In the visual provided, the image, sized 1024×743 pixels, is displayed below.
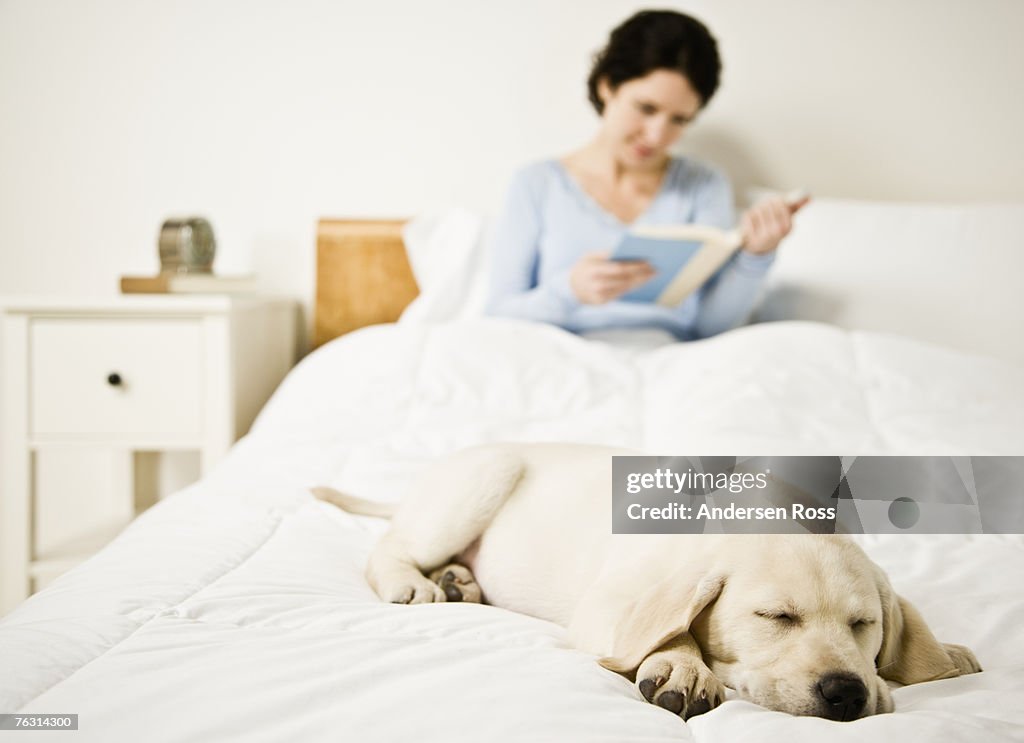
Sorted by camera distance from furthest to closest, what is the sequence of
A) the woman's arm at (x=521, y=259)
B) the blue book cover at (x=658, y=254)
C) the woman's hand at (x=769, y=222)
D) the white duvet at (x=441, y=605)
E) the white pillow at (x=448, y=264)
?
1. the white pillow at (x=448, y=264)
2. the woman's arm at (x=521, y=259)
3. the woman's hand at (x=769, y=222)
4. the blue book cover at (x=658, y=254)
5. the white duvet at (x=441, y=605)

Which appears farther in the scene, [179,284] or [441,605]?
[179,284]

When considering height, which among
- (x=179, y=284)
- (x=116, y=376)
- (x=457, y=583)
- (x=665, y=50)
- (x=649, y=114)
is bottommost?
(x=457, y=583)

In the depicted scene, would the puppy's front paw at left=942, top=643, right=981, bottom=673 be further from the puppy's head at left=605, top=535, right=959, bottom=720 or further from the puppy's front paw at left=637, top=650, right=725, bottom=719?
the puppy's front paw at left=637, top=650, right=725, bottom=719

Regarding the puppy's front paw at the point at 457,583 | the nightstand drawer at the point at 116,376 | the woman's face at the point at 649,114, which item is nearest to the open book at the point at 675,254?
the woman's face at the point at 649,114

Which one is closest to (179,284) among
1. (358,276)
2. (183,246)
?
(183,246)

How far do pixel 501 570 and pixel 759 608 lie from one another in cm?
32

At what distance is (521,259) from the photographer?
1892mm

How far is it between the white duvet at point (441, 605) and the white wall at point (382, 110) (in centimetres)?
77

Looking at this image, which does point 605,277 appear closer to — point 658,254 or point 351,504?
point 658,254

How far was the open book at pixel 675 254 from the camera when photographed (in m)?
1.48

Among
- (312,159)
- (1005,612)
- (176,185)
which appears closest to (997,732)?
(1005,612)

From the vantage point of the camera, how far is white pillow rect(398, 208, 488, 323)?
6.22 ft

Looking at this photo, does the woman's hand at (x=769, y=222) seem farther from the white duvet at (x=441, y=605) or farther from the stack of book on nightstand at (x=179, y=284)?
the stack of book on nightstand at (x=179, y=284)

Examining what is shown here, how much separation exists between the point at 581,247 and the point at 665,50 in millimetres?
468
